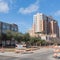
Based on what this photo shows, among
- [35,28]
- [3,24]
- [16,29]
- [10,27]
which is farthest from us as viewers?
[35,28]

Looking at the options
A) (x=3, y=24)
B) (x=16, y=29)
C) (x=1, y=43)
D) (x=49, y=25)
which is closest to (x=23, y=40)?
(x=1, y=43)

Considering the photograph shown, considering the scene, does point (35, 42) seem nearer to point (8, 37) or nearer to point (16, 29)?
point (16, 29)

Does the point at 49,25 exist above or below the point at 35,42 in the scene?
above

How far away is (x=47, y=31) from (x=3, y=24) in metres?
73.9

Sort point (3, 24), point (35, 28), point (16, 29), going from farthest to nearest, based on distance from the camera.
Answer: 1. point (35, 28)
2. point (16, 29)
3. point (3, 24)

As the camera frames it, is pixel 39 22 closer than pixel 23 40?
No

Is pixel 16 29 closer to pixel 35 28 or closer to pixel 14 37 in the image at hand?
pixel 14 37

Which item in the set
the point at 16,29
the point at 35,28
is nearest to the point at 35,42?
the point at 16,29

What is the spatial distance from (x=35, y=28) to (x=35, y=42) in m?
66.3

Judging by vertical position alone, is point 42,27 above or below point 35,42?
above

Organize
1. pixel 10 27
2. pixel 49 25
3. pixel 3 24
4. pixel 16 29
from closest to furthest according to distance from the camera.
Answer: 1. pixel 3 24
2. pixel 10 27
3. pixel 16 29
4. pixel 49 25

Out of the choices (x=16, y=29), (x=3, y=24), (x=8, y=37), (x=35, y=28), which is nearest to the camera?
(x=8, y=37)

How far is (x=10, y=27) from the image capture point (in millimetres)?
134125

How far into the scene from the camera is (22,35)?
110188mm
